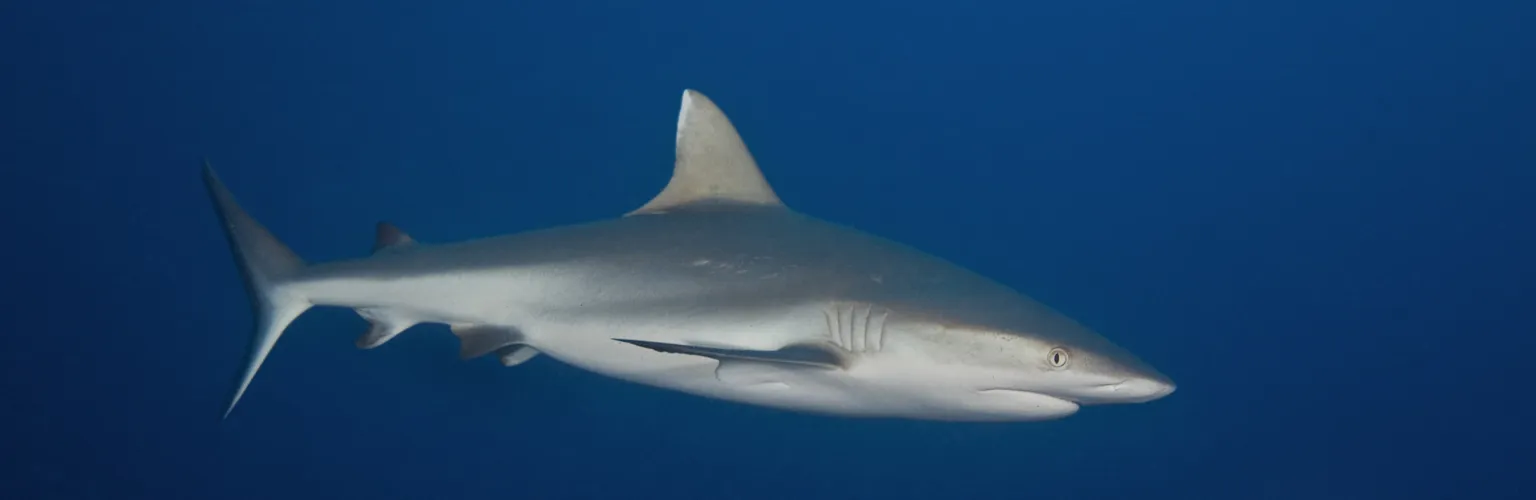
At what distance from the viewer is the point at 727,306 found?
292 centimetres

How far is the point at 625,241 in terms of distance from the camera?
3.30 meters

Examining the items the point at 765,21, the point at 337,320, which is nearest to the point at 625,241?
the point at 337,320

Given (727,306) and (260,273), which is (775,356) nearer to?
(727,306)

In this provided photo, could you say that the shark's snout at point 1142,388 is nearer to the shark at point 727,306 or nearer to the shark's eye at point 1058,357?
the shark at point 727,306

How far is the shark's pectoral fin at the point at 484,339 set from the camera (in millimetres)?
3279

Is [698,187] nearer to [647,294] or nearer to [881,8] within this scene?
[647,294]

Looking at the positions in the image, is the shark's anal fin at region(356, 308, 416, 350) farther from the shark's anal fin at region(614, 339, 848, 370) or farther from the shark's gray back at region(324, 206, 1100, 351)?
the shark's anal fin at region(614, 339, 848, 370)

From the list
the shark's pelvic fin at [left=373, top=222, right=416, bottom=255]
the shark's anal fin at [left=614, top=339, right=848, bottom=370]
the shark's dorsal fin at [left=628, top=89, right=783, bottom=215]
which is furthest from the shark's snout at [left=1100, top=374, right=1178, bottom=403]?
the shark's pelvic fin at [left=373, top=222, right=416, bottom=255]

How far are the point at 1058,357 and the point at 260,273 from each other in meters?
3.36

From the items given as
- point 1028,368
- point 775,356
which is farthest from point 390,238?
point 1028,368

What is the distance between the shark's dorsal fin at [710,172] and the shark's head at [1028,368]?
1.41 m

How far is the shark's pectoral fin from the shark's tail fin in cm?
79

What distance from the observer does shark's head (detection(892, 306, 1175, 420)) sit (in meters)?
2.40

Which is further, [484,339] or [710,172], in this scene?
[710,172]
